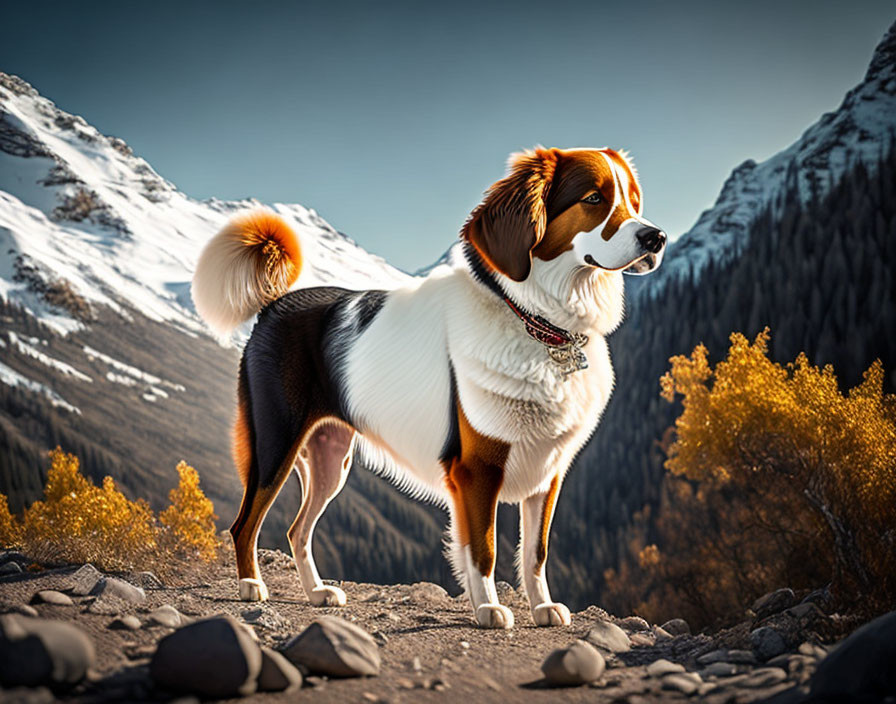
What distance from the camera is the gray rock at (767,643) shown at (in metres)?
3.35

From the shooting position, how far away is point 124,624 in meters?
3.13

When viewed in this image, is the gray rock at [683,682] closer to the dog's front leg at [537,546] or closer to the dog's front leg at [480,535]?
the dog's front leg at [480,535]

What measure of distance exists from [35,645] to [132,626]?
1.07 m

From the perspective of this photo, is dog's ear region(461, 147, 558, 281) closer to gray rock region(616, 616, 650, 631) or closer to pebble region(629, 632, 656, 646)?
pebble region(629, 632, 656, 646)

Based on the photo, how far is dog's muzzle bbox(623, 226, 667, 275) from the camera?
332 centimetres

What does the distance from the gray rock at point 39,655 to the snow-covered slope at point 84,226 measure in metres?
65.2

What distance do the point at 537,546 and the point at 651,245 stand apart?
6.30 ft

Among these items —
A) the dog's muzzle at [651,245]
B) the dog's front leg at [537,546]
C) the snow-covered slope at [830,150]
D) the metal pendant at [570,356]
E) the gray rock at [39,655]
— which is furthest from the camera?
the snow-covered slope at [830,150]

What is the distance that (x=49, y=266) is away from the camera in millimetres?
79688

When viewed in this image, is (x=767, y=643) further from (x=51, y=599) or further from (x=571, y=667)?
(x=51, y=599)

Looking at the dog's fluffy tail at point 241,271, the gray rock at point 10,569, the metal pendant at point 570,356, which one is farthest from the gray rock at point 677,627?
the gray rock at point 10,569

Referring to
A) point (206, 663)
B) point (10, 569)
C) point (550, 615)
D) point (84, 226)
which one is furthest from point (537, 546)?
point (84, 226)

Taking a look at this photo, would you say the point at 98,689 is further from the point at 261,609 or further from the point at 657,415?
the point at 657,415

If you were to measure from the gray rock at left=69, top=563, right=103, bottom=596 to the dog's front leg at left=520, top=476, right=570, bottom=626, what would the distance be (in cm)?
271
